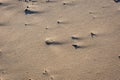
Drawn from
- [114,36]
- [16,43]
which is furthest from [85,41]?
[16,43]

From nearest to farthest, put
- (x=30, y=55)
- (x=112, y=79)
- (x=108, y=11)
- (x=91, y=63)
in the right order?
(x=112, y=79), (x=91, y=63), (x=30, y=55), (x=108, y=11)

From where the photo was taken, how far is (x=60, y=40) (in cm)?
300

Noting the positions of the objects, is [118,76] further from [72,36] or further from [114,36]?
[72,36]

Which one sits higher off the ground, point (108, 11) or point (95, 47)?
point (108, 11)

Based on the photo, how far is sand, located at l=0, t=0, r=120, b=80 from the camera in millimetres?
2566

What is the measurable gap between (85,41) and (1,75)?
115 centimetres

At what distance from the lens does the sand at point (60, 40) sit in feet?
8.42

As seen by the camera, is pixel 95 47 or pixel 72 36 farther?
pixel 72 36

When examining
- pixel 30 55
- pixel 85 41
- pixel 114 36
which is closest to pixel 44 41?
pixel 30 55

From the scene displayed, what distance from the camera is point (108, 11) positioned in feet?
11.2

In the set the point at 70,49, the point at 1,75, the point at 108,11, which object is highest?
the point at 108,11

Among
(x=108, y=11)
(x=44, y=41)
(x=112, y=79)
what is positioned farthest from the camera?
(x=108, y=11)

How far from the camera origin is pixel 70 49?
2.84m

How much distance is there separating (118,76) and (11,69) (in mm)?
1253
